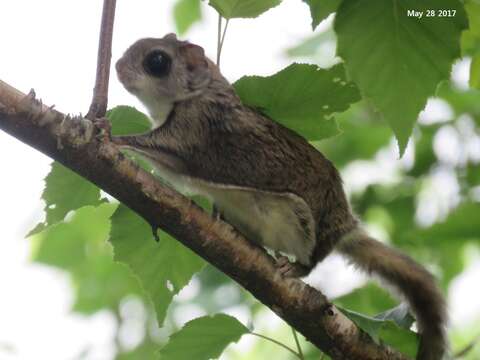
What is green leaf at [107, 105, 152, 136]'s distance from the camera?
194 centimetres

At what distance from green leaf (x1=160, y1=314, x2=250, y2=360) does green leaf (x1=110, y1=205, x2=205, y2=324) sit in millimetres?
70

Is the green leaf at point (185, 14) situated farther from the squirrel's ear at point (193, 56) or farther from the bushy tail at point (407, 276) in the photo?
the bushy tail at point (407, 276)

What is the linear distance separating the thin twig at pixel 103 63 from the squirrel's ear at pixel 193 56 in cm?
96

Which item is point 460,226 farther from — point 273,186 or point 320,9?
point 320,9

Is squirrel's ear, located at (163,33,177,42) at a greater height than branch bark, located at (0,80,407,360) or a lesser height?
greater

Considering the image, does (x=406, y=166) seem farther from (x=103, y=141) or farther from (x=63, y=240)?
(x=103, y=141)

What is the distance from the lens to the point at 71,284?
4.29 m

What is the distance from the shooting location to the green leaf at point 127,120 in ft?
6.36

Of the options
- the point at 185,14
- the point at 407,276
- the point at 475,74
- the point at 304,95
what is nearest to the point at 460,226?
the point at 407,276

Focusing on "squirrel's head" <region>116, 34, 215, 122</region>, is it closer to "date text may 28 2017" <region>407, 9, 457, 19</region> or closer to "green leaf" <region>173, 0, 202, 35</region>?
"date text may 28 2017" <region>407, 9, 457, 19</region>

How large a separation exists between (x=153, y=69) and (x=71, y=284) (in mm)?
2102

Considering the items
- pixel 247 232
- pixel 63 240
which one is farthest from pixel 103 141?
pixel 63 240

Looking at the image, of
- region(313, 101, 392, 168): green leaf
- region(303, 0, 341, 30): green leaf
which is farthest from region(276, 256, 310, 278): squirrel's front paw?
region(313, 101, 392, 168): green leaf

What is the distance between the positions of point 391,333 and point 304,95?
63cm
